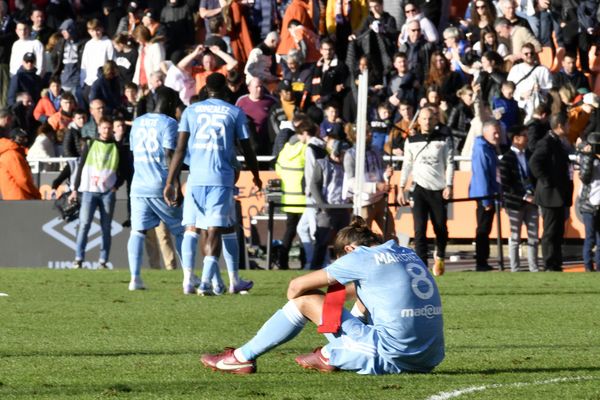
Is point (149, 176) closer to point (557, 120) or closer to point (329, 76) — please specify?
point (557, 120)

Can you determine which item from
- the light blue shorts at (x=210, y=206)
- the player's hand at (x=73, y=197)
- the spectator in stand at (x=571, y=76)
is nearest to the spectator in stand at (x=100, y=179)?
the player's hand at (x=73, y=197)

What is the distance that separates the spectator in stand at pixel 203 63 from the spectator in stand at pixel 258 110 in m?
1.07

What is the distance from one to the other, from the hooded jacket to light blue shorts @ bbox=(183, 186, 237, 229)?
7.95 m

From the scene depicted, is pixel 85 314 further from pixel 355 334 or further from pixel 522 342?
pixel 355 334

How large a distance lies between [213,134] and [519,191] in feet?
24.4

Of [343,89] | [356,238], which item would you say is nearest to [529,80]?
[343,89]

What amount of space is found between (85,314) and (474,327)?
3455mm

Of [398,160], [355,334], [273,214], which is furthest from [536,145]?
[355,334]

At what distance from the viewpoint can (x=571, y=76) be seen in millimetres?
23672

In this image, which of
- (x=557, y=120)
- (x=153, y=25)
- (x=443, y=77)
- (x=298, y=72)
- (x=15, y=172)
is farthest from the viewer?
(x=153, y=25)

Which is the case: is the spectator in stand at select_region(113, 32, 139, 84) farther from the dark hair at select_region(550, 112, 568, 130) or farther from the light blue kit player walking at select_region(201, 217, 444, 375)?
the light blue kit player walking at select_region(201, 217, 444, 375)

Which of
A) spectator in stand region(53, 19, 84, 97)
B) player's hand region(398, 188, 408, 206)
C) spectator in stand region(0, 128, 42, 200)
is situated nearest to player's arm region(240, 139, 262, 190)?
player's hand region(398, 188, 408, 206)

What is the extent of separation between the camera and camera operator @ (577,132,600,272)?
20234 mm

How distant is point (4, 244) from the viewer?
72.8 feet
